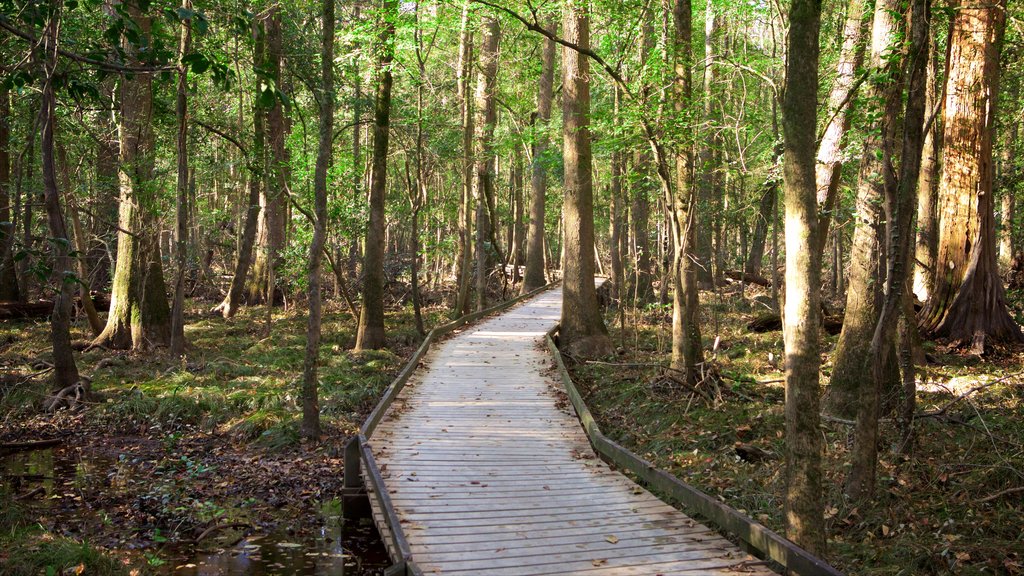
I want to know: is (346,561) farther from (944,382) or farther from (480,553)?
(944,382)

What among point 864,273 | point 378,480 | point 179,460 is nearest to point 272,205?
point 179,460

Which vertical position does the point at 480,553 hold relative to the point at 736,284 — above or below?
below

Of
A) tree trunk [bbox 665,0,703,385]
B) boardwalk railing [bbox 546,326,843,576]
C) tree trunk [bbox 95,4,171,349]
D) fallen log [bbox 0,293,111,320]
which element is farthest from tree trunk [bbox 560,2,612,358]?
fallen log [bbox 0,293,111,320]

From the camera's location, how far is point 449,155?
20.8 meters

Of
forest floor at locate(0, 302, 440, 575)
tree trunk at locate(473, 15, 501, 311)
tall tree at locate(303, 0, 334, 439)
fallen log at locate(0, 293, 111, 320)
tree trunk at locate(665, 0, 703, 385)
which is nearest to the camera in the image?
forest floor at locate(0, 302, 440, 575)

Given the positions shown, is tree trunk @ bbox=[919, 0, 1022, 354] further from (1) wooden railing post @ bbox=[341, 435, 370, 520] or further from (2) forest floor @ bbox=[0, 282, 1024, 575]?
(1) wooden railing post @ bbox=[341, 435, 370, 520]

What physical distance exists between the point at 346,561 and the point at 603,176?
24.7 metres

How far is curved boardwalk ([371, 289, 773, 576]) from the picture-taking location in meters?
5.53

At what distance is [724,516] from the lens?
5680mm

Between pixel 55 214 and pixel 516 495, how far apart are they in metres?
6.78

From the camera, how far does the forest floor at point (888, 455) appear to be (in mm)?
5820

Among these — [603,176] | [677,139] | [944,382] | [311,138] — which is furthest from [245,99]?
[944,382]

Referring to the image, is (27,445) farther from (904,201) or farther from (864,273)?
(864,273)

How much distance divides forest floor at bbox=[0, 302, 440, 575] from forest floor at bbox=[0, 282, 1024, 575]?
1.2 inches
